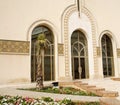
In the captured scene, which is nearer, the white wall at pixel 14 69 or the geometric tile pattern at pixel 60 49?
the white wall at pixel 14 69

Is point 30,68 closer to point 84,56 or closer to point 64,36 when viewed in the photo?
point 64,36

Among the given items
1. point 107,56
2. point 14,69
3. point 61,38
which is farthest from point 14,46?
point 107,56

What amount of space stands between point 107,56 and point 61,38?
6799 mm

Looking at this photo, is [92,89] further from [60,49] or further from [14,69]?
[14,69]

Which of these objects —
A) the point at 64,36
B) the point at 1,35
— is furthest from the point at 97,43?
the point at 1,35

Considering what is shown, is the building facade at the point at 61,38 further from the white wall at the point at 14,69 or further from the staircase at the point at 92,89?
the staircase at the point at 92,89

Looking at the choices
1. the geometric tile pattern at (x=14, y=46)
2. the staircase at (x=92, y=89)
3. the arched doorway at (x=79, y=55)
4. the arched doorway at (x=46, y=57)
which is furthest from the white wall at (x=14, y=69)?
the arched doorway at (x=79, y=55)

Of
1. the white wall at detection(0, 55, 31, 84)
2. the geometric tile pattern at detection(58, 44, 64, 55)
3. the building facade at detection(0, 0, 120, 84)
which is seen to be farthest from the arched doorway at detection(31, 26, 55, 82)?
the white wall at detection(0, 55, 31, 84)

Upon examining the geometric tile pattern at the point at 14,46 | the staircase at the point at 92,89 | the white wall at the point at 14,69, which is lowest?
the staircase at the point at 92,89

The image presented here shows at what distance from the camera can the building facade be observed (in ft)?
49.6

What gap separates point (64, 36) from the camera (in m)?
18.0

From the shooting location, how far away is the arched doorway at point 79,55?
1903 centimetres

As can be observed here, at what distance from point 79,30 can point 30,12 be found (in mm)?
5786

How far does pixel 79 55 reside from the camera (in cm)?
1948
